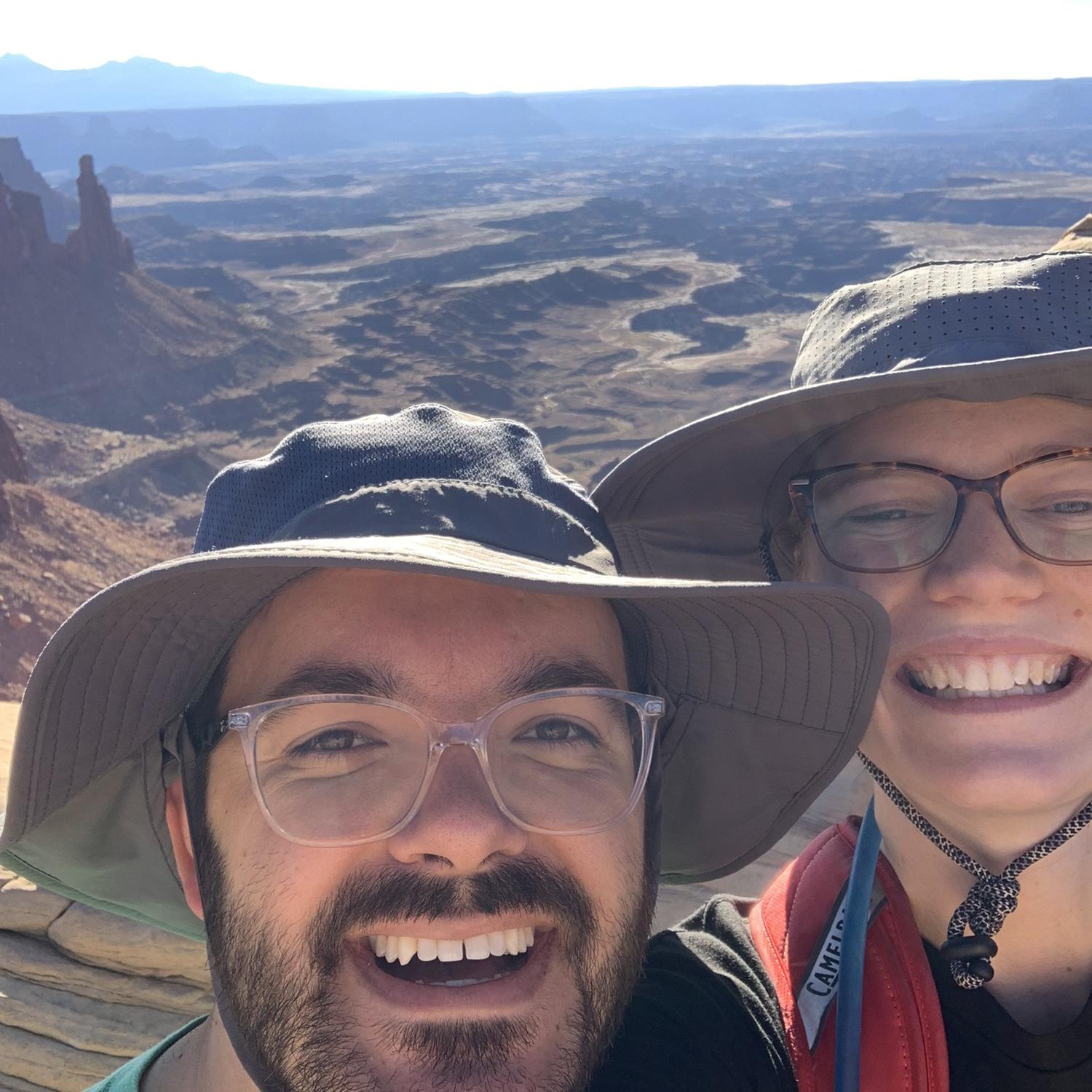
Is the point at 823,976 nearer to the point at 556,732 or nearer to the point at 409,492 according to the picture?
the point at 556,732

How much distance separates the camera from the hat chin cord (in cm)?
163

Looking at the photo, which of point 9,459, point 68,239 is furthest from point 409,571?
point 68,239

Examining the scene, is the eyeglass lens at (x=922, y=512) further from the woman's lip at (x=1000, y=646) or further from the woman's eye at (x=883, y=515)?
the woman's lip at (x=1000, y=646)

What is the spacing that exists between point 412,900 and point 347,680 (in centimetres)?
31

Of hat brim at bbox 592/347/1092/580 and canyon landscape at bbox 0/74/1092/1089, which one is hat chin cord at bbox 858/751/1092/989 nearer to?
hat brim at bbox 592/347/1092/580

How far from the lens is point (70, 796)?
5.37ft

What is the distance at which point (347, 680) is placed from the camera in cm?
153

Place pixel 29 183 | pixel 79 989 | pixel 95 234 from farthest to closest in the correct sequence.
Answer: pixel 29 183 → pixel 95 234 → pixel 79 989

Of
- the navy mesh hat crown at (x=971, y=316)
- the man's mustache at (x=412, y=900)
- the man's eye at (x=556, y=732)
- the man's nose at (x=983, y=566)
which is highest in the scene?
the navy mesh hat crown at (x=971, y=316)

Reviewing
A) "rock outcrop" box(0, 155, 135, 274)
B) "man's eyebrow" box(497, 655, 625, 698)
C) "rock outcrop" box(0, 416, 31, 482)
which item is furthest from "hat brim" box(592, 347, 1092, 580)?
"rock outcrop" box(0, 155, 135, 274)

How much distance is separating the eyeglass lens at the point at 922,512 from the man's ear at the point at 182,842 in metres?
1.09

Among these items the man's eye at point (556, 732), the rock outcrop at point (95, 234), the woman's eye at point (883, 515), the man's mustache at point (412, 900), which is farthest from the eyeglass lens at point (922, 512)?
the rock outcrop at point (95, 234)

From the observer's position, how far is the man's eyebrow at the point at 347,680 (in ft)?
5.02

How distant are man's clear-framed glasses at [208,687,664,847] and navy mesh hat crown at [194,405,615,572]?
228 millimetres
